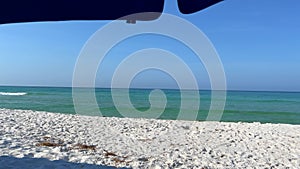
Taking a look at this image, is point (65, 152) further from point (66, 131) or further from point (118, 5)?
point (118, 5)

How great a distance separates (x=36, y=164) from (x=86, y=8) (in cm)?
341

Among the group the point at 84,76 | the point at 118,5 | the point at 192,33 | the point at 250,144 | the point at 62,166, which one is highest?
the point at 118,5

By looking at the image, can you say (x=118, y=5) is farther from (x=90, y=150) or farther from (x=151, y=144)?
(x=151, y=144)

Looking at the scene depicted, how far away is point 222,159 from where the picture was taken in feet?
19.4

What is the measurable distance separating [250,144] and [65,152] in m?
4.41

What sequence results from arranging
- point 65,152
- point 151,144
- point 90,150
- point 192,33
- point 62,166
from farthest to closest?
point 151,144, point 90,150, point 65,152, point 62,166, point 192,33

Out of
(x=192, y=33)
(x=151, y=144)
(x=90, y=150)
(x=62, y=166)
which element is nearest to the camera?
(x=192, y=33)

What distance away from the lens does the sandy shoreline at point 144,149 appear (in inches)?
193

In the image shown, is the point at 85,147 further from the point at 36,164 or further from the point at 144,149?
the point at 36,164

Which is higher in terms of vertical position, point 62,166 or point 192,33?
point 192,33

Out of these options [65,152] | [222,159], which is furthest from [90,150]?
[222,159]

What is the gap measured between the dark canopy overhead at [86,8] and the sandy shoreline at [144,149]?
3.16 m

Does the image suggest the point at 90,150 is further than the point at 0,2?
Yes

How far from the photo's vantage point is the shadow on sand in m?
4.25
